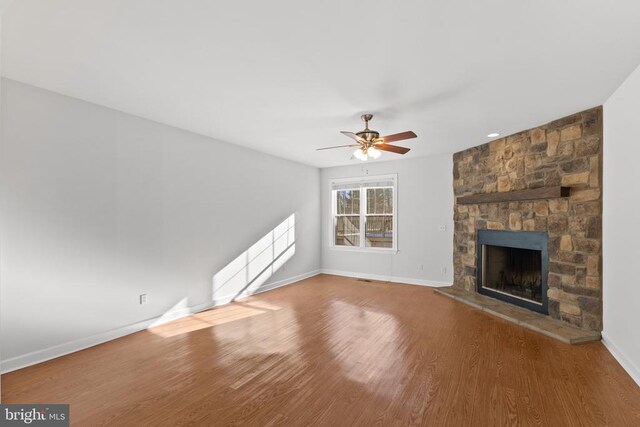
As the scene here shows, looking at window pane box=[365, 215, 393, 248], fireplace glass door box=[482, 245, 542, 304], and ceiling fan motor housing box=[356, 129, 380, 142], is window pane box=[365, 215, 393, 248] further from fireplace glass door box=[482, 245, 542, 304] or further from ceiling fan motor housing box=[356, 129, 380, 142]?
ceiling fan motor housing box=[356, 129, 380, 142]

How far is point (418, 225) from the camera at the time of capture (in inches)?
239

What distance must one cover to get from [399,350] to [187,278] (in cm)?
304

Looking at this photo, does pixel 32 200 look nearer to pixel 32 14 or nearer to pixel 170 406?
pixel 32 14

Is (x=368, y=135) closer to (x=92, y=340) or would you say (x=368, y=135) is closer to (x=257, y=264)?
(x=257, y=264)

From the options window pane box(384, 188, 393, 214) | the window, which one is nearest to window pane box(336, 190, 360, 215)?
the window

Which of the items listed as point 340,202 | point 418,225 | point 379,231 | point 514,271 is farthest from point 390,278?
point 514,271

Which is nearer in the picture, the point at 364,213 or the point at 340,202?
the point at 364,213

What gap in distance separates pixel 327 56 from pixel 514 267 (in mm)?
4419

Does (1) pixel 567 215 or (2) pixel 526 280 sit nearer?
(1) pixel 567 215

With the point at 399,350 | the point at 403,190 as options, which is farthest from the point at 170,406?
the point at 403,190

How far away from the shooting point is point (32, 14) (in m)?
1.82

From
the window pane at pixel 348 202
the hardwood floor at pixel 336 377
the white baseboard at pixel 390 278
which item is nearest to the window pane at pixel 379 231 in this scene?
the window pane at pixel 348 202

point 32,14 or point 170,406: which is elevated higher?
point 32,14

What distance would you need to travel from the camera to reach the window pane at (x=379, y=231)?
6.52m
